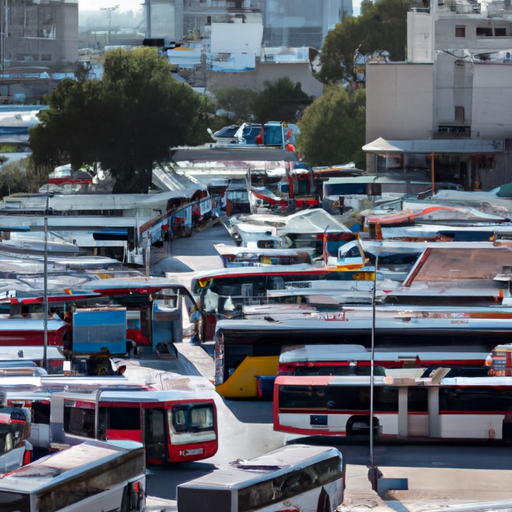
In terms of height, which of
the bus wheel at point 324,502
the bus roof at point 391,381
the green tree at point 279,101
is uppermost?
the green tree at point 279,101

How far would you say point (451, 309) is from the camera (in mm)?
11133

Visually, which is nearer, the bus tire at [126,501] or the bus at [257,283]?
the bus tire at [126,501]

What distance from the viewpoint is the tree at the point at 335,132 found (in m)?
28.6

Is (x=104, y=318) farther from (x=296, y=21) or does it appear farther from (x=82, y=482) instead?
(x=296, y=21)

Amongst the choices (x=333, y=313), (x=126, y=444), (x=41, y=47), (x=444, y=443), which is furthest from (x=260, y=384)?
(x=41, y=47)

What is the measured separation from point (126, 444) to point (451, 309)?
519 cm

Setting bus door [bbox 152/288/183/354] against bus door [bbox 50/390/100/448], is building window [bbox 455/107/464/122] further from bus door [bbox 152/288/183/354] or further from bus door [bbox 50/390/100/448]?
bus door [bbox 50/390/100/448]

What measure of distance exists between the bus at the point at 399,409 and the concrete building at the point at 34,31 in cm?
5309

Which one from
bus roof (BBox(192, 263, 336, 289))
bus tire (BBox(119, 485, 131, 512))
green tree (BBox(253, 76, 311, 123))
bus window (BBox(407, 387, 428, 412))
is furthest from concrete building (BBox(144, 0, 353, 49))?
bus tire (BBox(119, 485, 131, 512))

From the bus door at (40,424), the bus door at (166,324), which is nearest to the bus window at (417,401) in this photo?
the bus door at (40,424)

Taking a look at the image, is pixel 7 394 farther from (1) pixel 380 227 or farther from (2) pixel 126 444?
(1) pixel 380 227

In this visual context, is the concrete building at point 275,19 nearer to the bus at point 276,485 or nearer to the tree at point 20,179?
the tree at point 20,179

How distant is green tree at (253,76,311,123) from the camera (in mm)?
44125

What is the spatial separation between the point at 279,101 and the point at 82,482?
39.0 m
